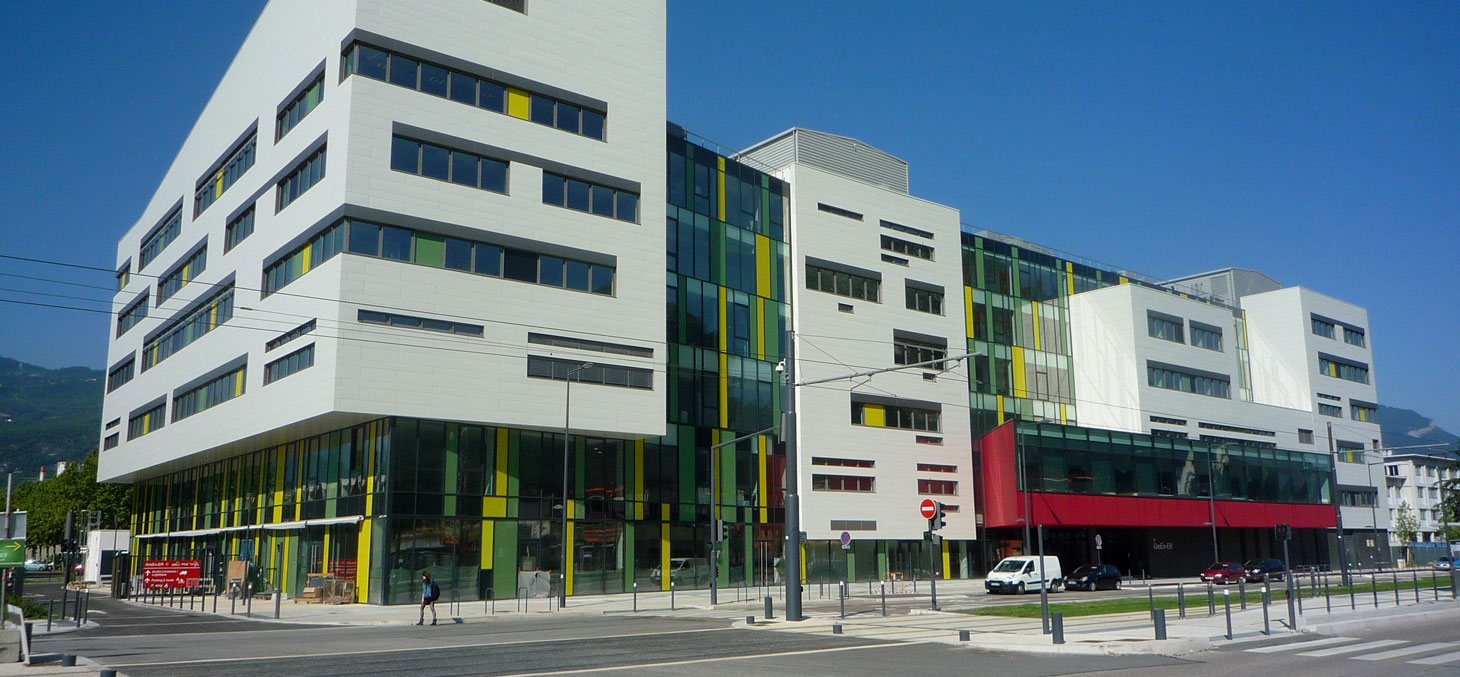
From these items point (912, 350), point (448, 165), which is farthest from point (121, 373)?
point (912, 350)

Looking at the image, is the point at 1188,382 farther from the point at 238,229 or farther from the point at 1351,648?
the point at 238,229

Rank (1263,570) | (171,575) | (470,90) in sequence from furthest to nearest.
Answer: (1263,570) → (470,90) → (171,575)

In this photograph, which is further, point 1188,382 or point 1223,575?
point 1188,382

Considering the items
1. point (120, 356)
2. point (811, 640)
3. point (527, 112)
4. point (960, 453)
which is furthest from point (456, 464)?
point (120, 356)

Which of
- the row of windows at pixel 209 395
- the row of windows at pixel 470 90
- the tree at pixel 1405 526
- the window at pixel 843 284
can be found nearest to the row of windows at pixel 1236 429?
the window at pixel 843 284

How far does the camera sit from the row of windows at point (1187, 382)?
71.6 meters

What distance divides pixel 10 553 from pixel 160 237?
56.8 meters

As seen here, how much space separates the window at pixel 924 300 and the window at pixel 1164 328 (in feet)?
56.4

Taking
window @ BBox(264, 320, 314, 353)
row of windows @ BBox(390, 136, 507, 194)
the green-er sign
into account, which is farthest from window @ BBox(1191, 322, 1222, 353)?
the green-er sign

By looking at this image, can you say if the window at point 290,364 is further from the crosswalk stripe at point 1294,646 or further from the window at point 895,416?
the crosswalk stripe at point 1294,646

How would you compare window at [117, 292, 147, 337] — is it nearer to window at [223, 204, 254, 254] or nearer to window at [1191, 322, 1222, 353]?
window at [223, 204, 254, 254]

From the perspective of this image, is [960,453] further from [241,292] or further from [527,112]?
[241,292]

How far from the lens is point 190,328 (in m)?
56.2

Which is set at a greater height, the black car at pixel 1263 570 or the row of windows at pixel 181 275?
the row of windows at pixel 181 275
